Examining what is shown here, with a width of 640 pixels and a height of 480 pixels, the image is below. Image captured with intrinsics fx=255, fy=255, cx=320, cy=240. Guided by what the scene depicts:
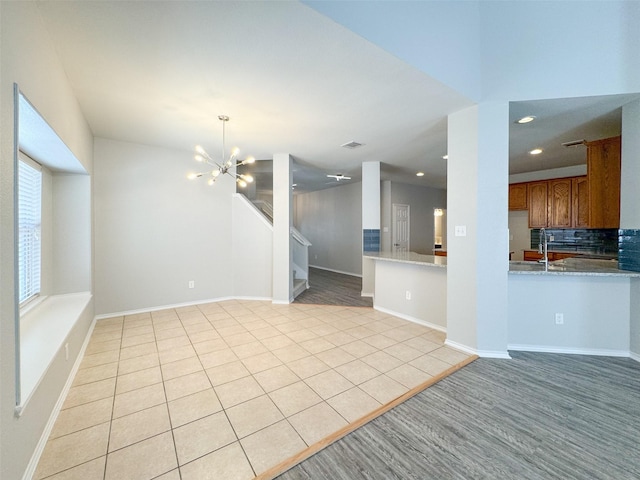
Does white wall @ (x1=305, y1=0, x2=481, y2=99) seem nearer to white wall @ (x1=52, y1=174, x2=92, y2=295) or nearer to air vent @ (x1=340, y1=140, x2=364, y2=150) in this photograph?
air vent @ (x1=340, y1=140, x2=364, y2=150)

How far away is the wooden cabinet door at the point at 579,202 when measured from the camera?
4914 millimetres

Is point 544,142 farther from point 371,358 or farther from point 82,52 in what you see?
point 82,52

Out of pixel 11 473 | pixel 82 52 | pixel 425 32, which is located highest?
pixel 425 32

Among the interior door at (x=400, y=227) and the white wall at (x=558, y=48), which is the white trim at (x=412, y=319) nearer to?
the white wall at (x=558, y=48)

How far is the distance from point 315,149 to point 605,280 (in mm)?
3989

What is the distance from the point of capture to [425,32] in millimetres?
2227

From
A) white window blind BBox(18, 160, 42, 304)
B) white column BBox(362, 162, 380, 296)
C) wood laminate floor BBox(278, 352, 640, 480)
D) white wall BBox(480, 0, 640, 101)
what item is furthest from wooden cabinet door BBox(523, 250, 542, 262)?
white window blind BBox(18, 160, 42, 304)

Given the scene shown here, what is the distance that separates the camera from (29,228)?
8.13 feet

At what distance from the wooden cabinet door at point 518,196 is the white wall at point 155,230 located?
6.41 meters

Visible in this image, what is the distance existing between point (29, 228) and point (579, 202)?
8.31 meters

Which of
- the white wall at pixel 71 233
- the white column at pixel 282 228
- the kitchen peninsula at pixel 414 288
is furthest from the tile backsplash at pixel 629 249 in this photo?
the white wall at pixel 71 233

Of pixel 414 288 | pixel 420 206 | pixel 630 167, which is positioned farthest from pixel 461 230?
pixel 420 206

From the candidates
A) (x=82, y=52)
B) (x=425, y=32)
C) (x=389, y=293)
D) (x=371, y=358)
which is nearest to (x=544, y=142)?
(x=425, y=32)

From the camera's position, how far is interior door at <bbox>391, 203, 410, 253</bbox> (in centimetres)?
725
